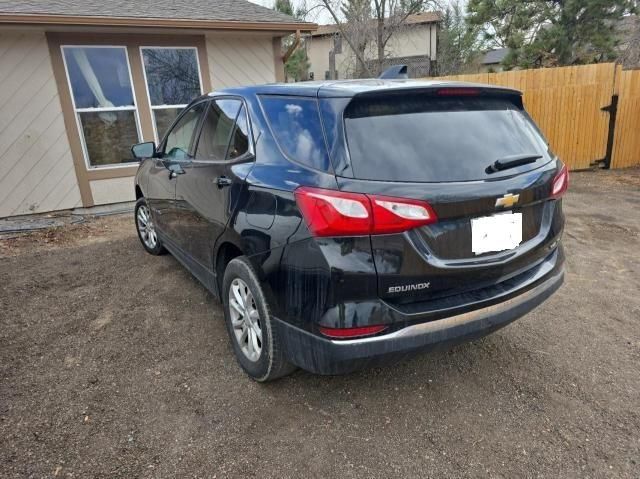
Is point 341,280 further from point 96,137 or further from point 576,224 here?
point 96,137

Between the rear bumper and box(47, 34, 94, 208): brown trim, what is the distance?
643cm

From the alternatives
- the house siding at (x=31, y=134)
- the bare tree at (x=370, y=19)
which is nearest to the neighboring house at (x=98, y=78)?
the house siding at (x=31, y=134)

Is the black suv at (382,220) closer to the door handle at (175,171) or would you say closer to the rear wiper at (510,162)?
the rear wiper at (510,162)

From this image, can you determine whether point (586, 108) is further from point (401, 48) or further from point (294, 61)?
point (401, 48)

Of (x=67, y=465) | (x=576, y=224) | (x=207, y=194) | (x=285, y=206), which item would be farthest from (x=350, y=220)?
(x=576, y=224)

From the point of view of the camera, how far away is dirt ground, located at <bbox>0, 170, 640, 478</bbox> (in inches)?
78.3

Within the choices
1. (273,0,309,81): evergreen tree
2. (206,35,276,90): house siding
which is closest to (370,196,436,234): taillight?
(206,35,276,90): house siding

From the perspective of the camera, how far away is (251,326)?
2471 millimetres

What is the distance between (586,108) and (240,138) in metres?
8.83

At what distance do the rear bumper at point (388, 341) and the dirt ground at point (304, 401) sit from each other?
27 cm

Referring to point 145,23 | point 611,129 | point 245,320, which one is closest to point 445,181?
point 245,320

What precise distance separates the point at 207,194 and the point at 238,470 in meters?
1.67

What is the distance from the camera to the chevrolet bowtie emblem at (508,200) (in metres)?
1.98

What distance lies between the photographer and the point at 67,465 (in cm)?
200
